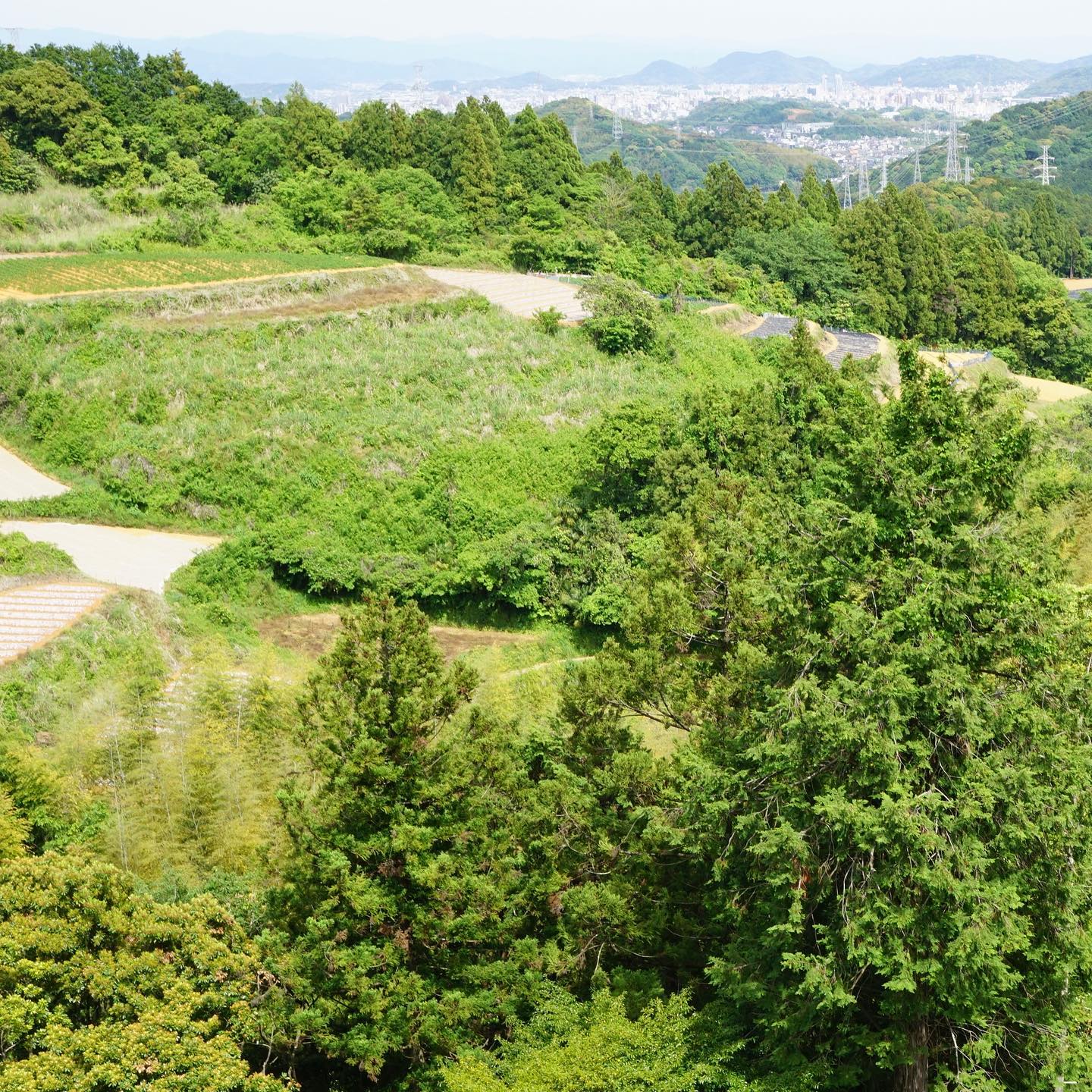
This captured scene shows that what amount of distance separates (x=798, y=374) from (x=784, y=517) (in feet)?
29.3

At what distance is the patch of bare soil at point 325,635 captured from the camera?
49.1 feet

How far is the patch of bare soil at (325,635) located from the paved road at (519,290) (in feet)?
30.4

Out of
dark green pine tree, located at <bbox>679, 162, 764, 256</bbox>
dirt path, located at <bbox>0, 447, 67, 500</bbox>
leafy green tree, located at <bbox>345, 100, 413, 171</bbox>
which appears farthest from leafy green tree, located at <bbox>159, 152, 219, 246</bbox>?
dark green pine tree, located at <bbox>679, 162, 764, 256</bbox>

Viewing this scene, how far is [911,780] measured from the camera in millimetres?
6613

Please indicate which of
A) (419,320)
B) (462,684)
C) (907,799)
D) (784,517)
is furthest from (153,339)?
(907,799)

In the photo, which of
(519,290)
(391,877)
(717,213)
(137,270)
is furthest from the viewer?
(717,213)

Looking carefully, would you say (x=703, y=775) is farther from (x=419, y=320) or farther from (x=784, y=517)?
(x=419, y=320)

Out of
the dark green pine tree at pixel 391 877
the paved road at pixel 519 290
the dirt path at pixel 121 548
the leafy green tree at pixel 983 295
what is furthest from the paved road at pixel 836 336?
the dark green pine tree at pixel 391 877

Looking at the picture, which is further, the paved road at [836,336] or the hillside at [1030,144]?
the hillside at [1030,144]

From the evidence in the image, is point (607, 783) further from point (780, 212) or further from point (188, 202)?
point (780, 212)

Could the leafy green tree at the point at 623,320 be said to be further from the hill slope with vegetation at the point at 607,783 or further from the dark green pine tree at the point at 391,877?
the dark green pine tree at the point at 391,877

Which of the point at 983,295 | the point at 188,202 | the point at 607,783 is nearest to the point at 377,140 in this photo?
the point at 188,202

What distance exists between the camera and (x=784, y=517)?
314 inches

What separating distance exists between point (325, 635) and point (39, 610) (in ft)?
11.7
